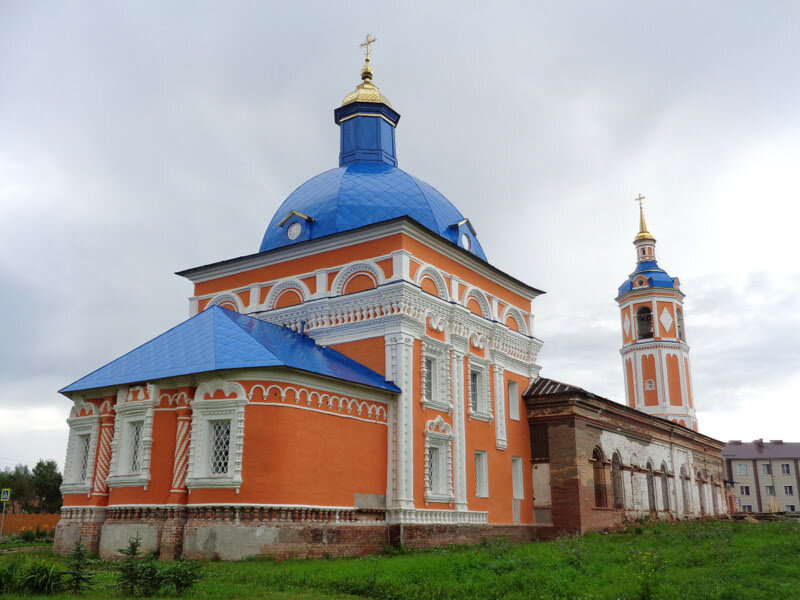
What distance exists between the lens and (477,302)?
832 inches

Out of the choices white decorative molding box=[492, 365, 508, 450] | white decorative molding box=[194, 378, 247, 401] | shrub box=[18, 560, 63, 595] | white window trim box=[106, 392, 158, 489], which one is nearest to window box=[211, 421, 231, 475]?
white decorative molding box=[194, 378, 247, 401]

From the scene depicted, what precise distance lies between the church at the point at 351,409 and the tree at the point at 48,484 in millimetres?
25774

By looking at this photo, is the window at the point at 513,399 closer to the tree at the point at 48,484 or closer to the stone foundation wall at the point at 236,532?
the stone foundation wall at the point at 236,532

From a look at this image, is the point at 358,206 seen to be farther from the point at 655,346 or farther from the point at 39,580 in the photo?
the point at 655,346

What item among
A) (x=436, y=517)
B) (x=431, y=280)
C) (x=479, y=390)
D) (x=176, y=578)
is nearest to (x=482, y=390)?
(x=479, y=390)

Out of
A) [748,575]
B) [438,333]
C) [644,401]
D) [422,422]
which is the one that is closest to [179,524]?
[422,422]

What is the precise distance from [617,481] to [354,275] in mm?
12086

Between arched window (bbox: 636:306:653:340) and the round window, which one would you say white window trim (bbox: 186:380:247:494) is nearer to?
the round window

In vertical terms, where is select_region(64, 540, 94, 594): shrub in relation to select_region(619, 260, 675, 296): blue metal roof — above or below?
below

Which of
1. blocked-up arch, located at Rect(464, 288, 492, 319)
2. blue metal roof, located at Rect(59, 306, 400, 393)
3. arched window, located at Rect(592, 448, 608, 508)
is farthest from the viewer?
arched window, located at Rect(592, 448, 608, 508)

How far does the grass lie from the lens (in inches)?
363

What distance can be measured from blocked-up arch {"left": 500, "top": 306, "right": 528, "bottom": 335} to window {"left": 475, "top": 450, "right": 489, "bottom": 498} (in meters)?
4.43

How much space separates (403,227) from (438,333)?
117 inches

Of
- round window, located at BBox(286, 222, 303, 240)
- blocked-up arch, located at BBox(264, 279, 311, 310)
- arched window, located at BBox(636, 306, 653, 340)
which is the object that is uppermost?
arched window, located at BBox(636, 306, 653, 340)
